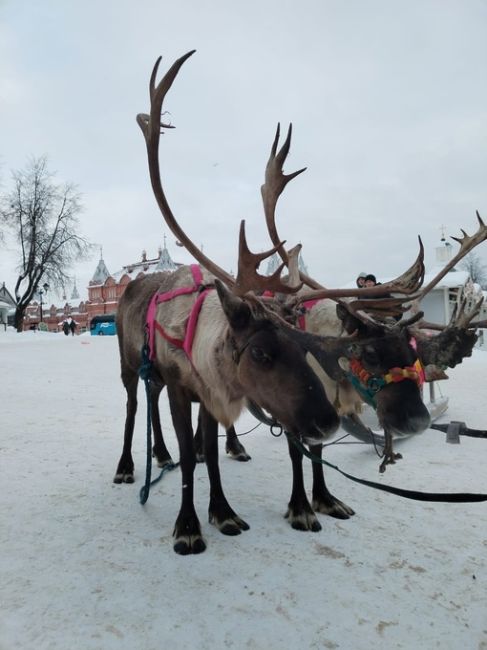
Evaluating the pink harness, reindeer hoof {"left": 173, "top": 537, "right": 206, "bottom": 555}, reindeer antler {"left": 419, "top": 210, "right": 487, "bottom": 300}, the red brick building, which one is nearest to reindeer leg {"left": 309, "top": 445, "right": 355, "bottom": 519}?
reindeer hoof {"left": 173, "top": 537, "right": 206, "bottom": 555}

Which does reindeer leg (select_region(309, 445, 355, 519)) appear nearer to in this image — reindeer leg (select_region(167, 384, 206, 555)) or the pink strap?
reindeer leg (select_region(167, 384, 206, 555))

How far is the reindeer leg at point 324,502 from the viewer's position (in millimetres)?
3020

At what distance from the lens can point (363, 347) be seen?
9.04ft

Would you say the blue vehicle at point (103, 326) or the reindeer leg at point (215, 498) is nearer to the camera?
the reindeer leg at point (215, 498)

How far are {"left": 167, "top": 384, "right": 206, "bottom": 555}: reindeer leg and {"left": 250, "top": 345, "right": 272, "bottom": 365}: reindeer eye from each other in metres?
0.84

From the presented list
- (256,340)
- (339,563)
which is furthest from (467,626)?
(256,340)

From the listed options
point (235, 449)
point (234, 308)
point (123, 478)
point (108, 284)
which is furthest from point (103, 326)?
point (234, 308)

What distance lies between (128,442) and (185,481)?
3.93 feet

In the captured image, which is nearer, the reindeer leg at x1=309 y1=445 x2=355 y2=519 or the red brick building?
the reindeer leg at x1=309 y1=445 x2=355 y2=519

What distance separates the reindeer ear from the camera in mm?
2479

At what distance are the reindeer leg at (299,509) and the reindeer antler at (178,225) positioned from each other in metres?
1.05

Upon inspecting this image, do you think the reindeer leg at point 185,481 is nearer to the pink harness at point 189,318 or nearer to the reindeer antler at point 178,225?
the pink harness at point 189,318

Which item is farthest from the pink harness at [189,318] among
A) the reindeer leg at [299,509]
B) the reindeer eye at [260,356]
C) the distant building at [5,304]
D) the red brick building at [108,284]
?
the red brick building at [108,284]

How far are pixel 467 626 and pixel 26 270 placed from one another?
35.5 m
